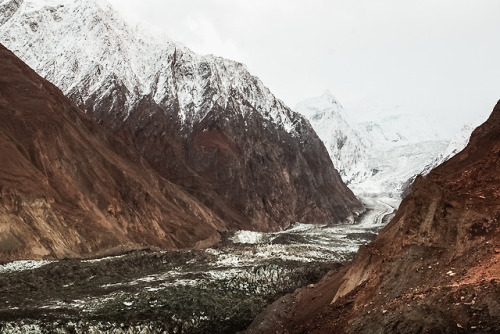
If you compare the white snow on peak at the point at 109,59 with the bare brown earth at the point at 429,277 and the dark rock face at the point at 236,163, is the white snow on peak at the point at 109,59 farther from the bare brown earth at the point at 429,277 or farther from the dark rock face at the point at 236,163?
the bare brown earth at the point at 429,277

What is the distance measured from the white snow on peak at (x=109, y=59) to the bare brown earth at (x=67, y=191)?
27.4 metres

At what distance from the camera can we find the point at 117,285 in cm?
3136

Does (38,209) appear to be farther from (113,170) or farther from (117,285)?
(113,170)

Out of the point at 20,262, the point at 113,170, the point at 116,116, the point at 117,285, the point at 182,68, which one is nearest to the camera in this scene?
the point at 117,285

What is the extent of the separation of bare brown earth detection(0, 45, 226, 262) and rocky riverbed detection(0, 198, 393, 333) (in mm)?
4243

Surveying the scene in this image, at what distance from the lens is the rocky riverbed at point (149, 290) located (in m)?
23.3

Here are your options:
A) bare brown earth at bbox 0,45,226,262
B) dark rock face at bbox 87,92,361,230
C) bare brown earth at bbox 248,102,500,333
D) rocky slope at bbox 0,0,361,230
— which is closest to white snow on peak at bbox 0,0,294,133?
rocky slope at bbox 0,0,361,230

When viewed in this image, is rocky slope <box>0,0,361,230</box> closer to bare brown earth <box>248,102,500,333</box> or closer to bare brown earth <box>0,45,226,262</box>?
bare brown earth <box>0,45,226,262</box>

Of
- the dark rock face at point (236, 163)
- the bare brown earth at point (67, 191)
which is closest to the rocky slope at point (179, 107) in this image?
the dark rock face at point (236, 163)

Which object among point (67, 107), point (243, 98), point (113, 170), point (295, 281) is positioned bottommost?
point (295, 281)

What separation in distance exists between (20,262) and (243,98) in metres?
90.5

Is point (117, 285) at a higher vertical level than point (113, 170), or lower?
lower

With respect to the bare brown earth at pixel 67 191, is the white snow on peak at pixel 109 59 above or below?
above

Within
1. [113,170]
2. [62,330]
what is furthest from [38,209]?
[62,330]
